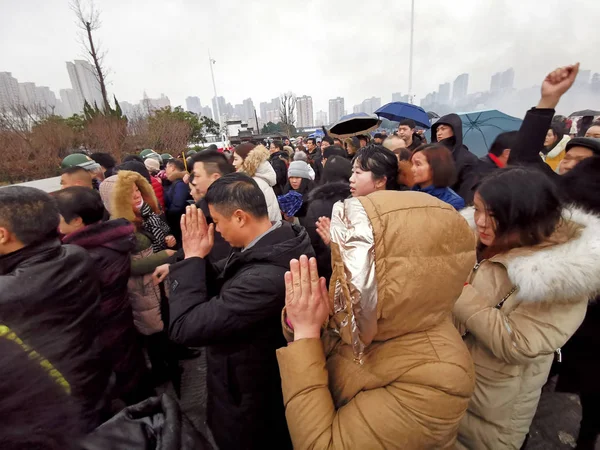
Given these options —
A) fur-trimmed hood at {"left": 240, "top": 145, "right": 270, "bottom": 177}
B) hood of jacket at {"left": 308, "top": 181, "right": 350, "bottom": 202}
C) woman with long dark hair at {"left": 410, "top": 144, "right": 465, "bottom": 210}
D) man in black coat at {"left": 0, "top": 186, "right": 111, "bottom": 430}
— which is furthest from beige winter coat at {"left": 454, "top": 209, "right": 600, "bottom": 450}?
fur-trimmed hood at {"left": 240, "top": 145, "right": 270, "bottom": 177}

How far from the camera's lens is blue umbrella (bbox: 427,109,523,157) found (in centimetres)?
552

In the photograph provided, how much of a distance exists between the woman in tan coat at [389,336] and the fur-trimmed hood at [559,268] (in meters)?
0.47

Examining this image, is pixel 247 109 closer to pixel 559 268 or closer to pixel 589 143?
pixel 589 143

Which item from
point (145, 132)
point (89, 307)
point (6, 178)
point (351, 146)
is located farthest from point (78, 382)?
point (145, 132)

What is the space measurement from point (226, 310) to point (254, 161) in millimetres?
2471

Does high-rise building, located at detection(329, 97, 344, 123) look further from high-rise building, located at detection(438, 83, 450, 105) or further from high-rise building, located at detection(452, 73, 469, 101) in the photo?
high-rise building, located at detection(452, 73, 469, 101)

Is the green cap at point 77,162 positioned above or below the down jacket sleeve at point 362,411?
above

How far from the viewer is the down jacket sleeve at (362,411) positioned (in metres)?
0.90

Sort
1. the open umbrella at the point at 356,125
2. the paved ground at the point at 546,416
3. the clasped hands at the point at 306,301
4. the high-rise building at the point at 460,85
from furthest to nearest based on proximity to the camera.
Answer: the high-rise building at the point at 460,85
the open umbrella at the point at 356,125
the paved ground at the point at 546,416
the clasped hands at the point at 306,301

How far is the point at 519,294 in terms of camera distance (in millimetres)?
1230

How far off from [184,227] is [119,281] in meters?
0.91

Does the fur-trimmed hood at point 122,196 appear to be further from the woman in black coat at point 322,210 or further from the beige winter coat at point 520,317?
the beige winter coat at point 520,317

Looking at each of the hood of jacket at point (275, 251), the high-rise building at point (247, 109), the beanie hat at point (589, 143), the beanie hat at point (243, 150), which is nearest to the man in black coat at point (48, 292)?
the hood of jacket at point (275, 251)

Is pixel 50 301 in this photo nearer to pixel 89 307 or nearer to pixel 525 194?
pixel 89 307
